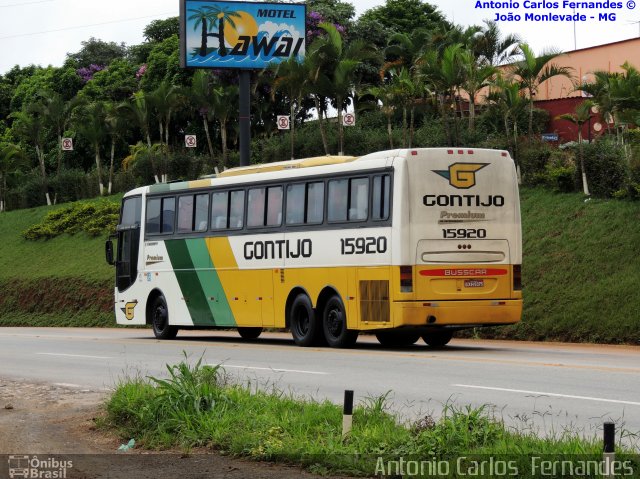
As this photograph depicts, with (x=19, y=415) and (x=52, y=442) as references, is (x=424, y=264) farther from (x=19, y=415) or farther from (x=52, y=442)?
(x=52, y=442)

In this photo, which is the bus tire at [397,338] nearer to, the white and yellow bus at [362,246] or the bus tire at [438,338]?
the white and yellow bus at [362,246]

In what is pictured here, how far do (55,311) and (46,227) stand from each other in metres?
10.2

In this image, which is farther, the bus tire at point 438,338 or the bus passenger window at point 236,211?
the bus passenger window at point 236,211

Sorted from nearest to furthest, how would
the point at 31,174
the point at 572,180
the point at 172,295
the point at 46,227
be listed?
the point at 172,295, the point at 572,180, the point at 46,227, the point at 31,174

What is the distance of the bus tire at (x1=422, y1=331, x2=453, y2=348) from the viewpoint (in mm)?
23078

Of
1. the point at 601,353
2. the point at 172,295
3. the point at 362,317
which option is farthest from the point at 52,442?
the point at 172,295

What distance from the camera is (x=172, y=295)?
27562mm

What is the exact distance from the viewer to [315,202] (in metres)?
22.6

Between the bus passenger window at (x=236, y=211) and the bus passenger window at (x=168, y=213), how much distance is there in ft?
8.58

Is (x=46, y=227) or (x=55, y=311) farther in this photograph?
(x=46, y=227)

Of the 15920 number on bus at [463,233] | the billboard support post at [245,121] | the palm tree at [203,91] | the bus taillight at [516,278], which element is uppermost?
the palm tree at [203,91]

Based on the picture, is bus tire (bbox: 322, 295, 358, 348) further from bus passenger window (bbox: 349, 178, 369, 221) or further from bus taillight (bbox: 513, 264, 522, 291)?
bus taillight (bbox: 513, 264, 522, 291)

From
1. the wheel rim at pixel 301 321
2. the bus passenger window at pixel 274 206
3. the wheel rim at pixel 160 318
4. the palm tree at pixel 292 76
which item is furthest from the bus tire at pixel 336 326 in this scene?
the palm tree at pixel 292 76

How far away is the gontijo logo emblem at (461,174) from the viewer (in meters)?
21.0
